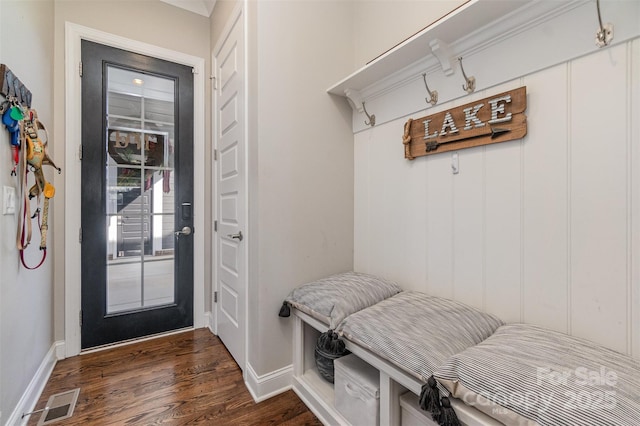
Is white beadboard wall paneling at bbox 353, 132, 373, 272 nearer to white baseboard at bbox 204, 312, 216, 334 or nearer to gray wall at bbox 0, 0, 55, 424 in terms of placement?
white baseboard at bbox 204, 312, 216, 334

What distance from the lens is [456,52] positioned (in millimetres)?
1383

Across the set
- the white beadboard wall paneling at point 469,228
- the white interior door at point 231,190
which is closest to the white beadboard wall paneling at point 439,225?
the white beadboard wall paneling at point 469,228

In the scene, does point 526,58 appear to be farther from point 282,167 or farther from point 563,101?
point 282,167

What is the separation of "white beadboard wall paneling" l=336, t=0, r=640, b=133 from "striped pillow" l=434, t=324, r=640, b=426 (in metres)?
1.04

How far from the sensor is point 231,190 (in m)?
2.09

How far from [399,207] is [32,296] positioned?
2193 millimetres

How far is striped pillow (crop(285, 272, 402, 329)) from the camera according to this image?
→ 4.66 ft

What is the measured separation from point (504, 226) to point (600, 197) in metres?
0.33

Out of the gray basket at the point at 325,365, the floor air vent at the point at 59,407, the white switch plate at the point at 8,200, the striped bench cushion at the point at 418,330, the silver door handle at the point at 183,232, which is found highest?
the white switch plate at the point at 8,200

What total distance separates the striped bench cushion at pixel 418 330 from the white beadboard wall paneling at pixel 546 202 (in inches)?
8.1

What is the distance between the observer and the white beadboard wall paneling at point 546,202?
43.0 inches

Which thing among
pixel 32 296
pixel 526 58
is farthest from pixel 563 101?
pixel 32 296

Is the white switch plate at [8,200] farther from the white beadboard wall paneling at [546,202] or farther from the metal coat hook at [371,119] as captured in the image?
the white beadboard wall paneling at [546,202]

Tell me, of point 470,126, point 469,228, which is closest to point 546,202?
point 469,228
